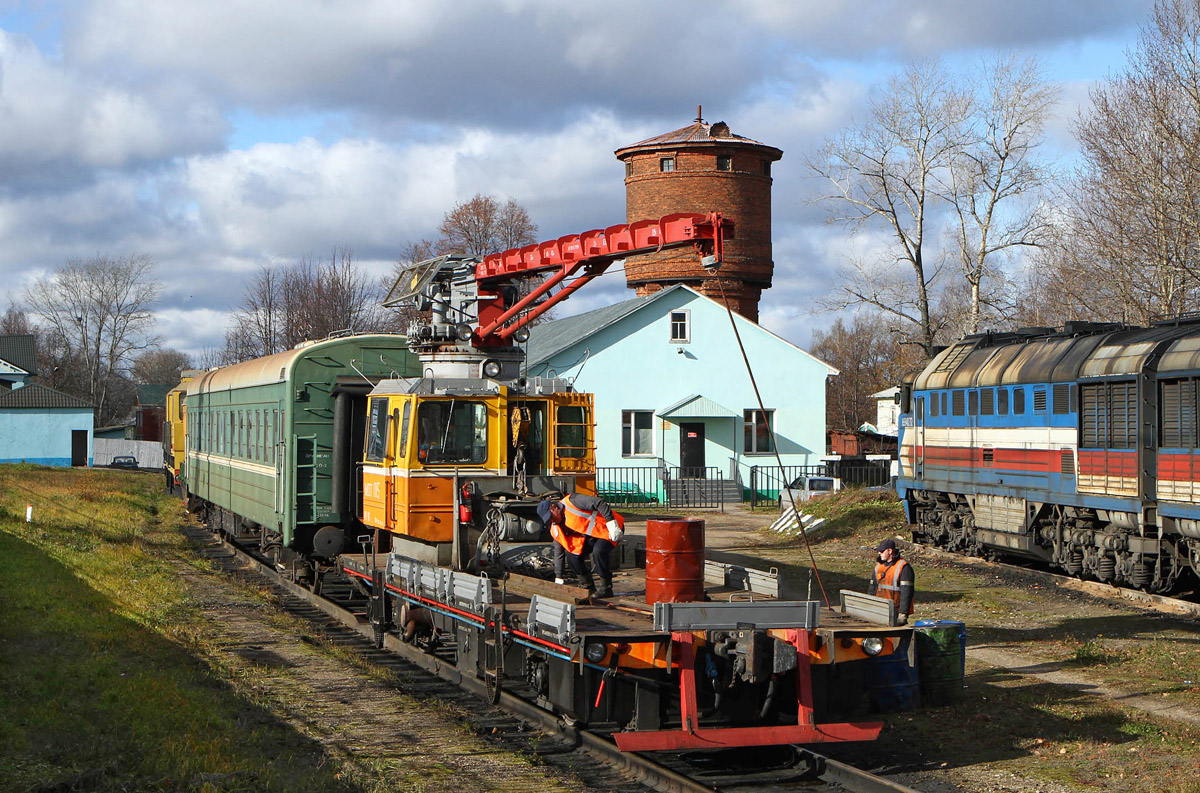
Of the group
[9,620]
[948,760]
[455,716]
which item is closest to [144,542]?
[9,620]

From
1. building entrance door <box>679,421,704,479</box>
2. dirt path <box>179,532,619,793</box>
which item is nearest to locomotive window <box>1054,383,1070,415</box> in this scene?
dirt path <box>179,532,619,793</box>

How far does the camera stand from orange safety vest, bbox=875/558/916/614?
11516 millimetres

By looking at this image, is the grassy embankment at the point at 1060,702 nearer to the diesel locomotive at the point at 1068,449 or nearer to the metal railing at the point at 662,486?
the diesel locomotive at the point at 1068,449

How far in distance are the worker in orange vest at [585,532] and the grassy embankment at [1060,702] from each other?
2.69m

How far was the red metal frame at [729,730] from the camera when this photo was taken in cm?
812

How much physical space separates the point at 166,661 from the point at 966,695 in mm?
8509

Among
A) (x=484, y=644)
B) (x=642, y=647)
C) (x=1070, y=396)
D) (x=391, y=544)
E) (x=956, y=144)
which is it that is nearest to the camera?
(x=642, y=647)

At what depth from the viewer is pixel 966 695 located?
11516 millimetres

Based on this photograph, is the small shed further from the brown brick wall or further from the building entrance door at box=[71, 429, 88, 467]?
the brown brick wall

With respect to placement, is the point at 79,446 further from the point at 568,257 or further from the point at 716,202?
the point at 568,257

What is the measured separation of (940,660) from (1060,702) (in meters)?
1.36

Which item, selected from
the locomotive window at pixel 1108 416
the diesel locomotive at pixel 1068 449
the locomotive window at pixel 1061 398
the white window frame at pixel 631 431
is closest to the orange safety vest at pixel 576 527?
the diesel locomotive at pixel 1068 449

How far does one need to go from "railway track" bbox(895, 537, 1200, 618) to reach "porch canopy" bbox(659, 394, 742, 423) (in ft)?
52.2

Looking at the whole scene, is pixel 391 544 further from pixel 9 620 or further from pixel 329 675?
pixel 9 620
